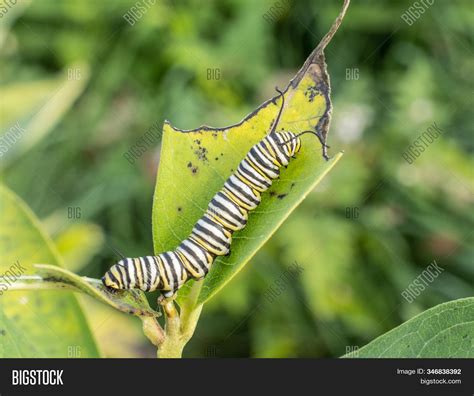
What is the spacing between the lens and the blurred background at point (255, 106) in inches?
135

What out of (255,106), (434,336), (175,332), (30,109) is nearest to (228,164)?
(175,332)

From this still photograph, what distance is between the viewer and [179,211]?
1.26 meters

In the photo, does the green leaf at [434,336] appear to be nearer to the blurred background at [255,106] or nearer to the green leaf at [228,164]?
the green leaf at [228,164]

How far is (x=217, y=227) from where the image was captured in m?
1.34

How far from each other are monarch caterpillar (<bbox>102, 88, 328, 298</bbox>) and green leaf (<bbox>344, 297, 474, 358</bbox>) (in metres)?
0.38

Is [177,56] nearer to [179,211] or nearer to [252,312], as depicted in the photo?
[252,312]

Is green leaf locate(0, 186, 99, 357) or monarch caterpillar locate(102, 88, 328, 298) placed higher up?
monarch caterpillar locate(102, 88, 328, 298)

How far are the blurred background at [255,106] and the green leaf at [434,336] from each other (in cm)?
191

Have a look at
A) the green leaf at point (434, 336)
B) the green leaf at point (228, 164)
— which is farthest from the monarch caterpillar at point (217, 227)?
the green leaf at point (434, 336)

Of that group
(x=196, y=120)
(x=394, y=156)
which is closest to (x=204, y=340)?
(x=196, y=120)

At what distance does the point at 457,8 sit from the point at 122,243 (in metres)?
2.81

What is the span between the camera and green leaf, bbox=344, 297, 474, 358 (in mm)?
1164

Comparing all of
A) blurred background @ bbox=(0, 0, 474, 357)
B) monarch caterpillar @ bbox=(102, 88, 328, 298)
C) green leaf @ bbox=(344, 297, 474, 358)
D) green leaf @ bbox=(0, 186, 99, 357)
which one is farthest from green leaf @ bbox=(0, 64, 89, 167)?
green leaf @ bbox=(344, 297, 474, 358)

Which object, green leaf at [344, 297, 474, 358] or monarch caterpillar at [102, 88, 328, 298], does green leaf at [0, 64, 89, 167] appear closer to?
monarch caterpillar at [102, 88, 328, 298]
